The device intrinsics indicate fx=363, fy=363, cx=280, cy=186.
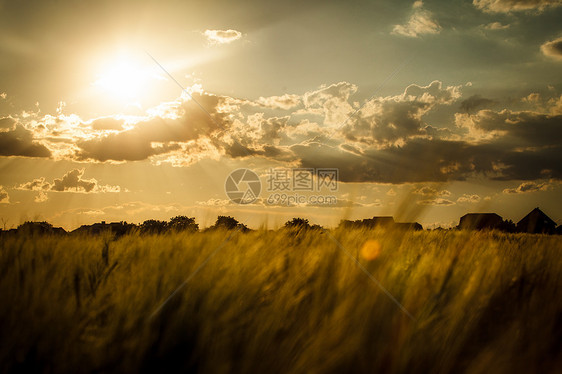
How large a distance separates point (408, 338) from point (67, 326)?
1.28 metres

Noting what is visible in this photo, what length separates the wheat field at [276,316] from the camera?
1.26m

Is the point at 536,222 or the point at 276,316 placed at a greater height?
the point at 536,222

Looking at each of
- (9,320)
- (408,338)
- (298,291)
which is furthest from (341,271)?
(9,320)

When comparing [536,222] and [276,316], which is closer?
[276,316]

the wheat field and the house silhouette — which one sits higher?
the house silhouette

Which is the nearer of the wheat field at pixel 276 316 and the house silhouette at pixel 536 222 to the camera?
the wheat field at pixel 276 316

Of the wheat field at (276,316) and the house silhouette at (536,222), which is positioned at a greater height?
the house silhouette at (536,222)

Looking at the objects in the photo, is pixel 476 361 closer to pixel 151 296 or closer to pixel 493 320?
pixel 493 320

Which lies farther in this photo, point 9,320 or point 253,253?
point 253,253

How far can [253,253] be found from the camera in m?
2.11

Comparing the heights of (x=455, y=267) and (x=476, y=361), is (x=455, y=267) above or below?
above

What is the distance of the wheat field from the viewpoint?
1.26 meters

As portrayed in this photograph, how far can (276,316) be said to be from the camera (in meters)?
1.40

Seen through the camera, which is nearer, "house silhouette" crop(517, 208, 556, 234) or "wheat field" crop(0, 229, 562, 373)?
"wheat field" crop(0, 229, 562, 373)
